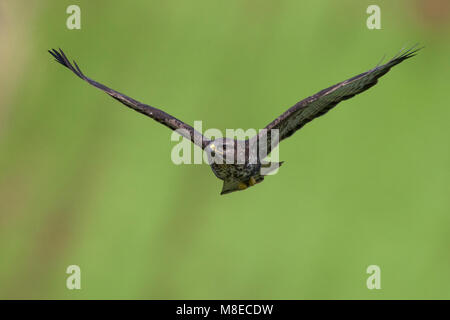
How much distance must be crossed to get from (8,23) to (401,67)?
7.67 m

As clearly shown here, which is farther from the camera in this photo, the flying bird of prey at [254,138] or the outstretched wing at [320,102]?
the flying bird of prey at [254,138]

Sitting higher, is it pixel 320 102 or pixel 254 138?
pixel 320 102

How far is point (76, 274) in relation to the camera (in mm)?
12125

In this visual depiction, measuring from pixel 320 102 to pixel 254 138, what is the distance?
0.77m

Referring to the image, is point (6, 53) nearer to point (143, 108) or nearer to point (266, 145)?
point (143, 108)

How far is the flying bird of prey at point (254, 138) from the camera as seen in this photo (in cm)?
663

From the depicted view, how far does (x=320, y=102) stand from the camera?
6.84m

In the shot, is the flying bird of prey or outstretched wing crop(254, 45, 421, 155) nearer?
outstretched wing crop(254, 45, 421, 155)

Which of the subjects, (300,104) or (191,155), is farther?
(191,155)

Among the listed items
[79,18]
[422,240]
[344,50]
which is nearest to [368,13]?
[344,50]

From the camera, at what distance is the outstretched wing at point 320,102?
628cm

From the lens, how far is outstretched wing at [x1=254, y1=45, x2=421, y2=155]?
20.6ft

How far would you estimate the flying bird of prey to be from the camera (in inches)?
261

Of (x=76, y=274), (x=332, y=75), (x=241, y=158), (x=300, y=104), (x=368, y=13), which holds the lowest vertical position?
(x=76, y=274)
